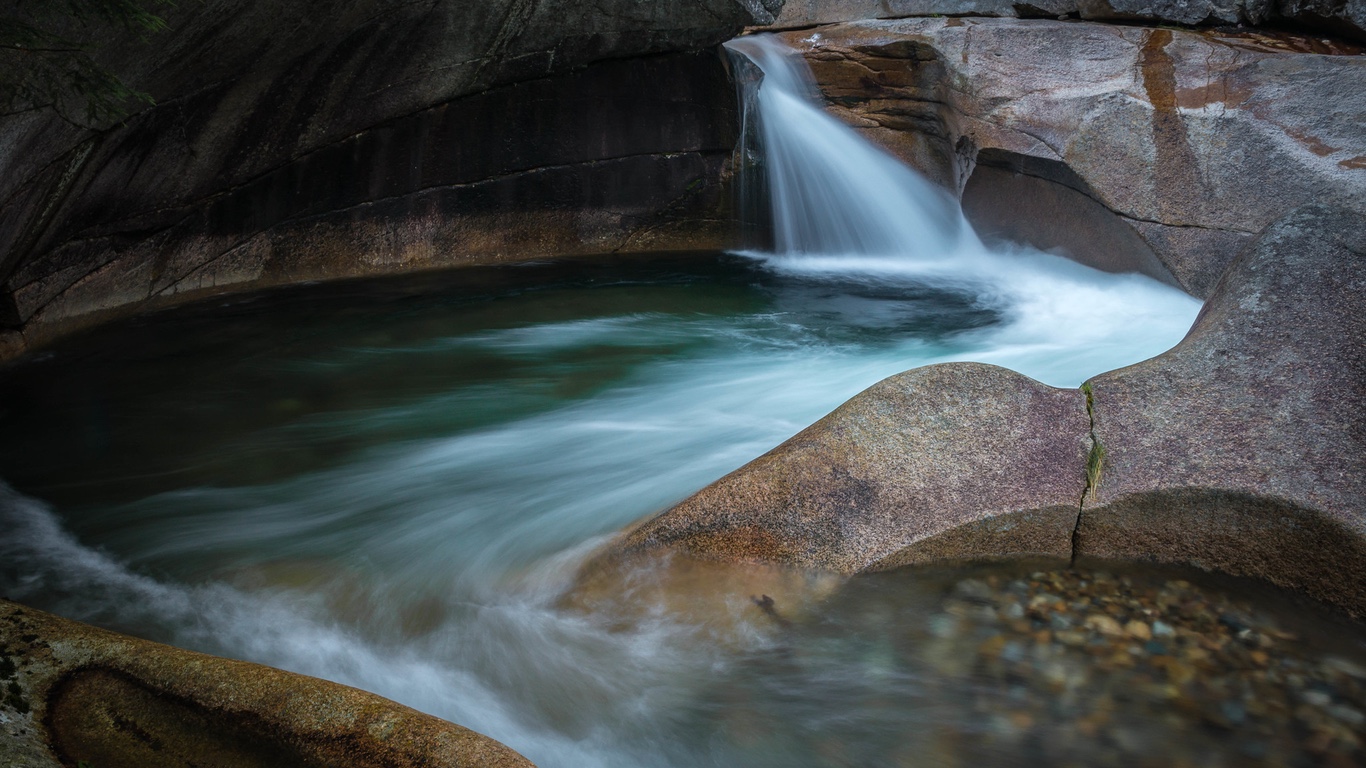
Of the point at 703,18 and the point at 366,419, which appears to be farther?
the point at 703,18

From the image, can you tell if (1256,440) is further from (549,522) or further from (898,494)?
(549,522)

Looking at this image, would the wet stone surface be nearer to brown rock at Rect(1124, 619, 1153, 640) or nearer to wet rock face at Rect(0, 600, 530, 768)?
brown rock at Rect(1124, 619, 1153, 640)

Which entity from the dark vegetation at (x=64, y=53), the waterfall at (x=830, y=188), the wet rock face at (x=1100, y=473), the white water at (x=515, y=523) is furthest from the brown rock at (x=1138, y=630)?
the waterfall at (x=830, y=188)

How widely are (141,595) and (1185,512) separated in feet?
13.3

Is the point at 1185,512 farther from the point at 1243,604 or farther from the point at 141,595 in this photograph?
the point at 141,595


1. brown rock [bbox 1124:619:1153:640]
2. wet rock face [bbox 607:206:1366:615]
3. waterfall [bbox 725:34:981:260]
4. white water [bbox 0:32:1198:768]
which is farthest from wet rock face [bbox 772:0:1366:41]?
brown rock [bbox 1124:619:1153:640]

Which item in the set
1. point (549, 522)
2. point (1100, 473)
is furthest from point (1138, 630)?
point (549, 522)

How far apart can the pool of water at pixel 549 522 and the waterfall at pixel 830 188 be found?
1845mm

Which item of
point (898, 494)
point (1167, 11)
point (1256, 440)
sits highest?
point (1167, 11)

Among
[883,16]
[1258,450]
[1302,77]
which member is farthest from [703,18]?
[1258,450]

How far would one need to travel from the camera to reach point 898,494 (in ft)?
12.1

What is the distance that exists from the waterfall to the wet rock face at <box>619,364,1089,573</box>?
241 inches

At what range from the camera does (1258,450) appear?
361 cm

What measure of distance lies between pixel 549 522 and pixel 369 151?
5.16 metres
